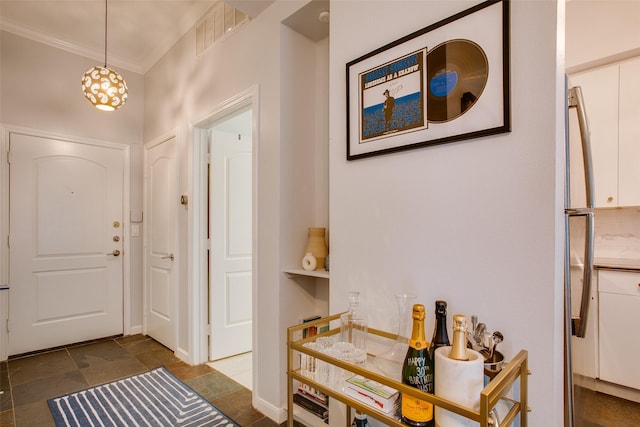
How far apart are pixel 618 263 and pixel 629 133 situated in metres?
0.92

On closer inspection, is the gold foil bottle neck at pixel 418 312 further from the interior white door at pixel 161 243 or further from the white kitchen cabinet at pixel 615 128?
the interior white door at pixel 161 243

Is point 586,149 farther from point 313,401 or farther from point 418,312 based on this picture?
point 313,401

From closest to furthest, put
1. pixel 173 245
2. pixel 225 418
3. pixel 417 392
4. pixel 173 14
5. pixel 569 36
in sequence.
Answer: pixel 417 392 → pixel 225 418 → pixel 569 36 → pixel 173 14 → pixel 173 245

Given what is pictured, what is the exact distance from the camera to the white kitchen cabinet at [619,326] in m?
2.19

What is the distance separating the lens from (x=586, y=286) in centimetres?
117

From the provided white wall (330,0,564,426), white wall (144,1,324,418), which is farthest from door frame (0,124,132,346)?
white wall (330,0,564,426)

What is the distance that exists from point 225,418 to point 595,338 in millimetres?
2581

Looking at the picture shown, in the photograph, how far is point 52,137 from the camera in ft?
10.6

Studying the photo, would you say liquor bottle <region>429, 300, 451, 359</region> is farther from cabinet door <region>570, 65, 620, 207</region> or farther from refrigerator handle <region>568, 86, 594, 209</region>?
cabinet door <region>570, 65, 620, 207</region>

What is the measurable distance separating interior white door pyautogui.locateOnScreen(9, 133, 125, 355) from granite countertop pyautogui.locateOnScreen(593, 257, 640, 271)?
4415 millimetres

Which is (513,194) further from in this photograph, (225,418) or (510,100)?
Result: (225,418)

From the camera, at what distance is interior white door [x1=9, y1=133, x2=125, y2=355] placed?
3068 mm

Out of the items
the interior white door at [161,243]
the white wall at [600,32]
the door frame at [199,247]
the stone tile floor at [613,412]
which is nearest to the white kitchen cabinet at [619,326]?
the stone tile floor at [613,412]

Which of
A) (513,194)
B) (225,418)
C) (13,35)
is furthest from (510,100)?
(13,35)
